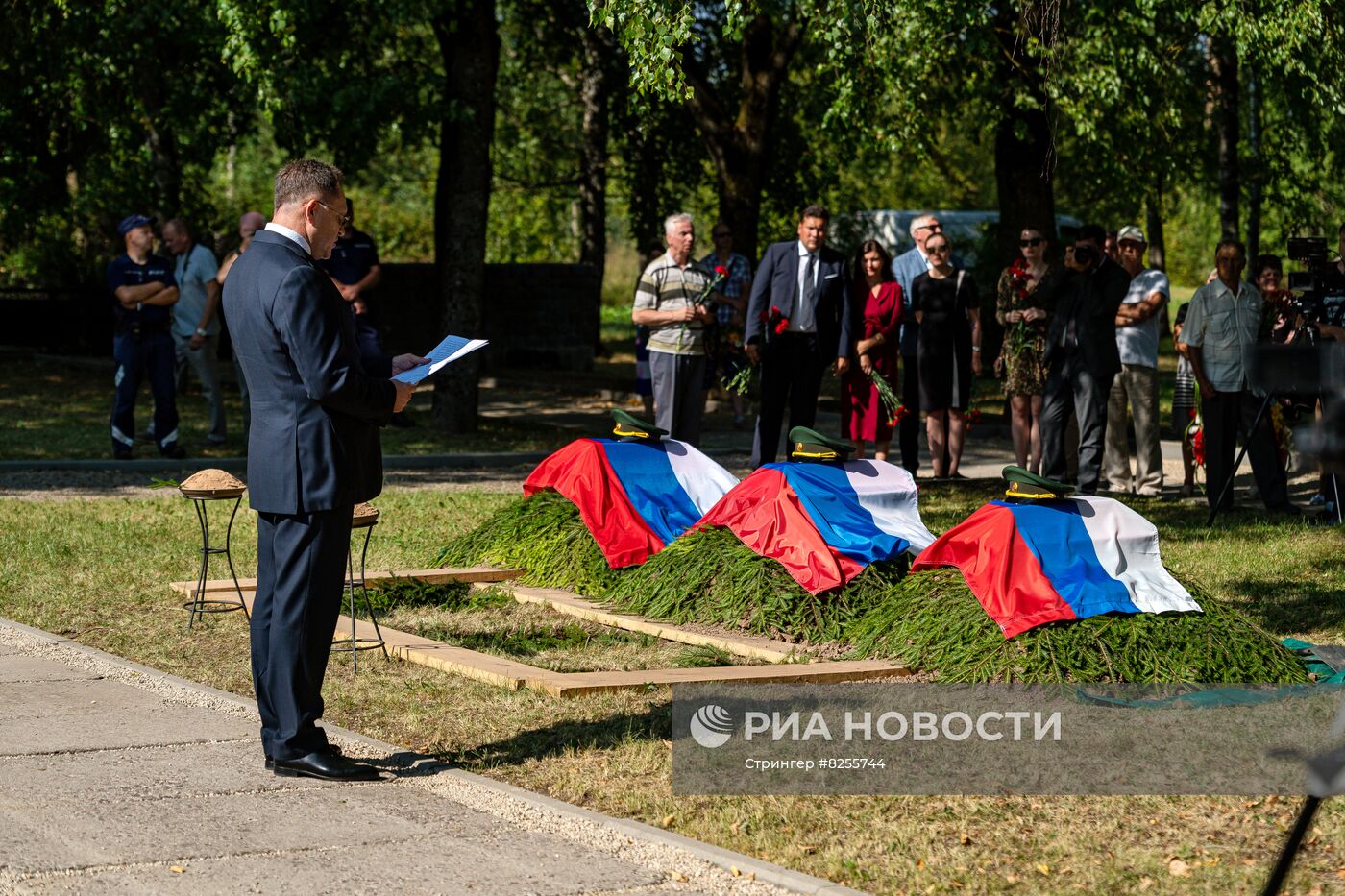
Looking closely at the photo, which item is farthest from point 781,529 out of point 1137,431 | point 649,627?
point 1137,431

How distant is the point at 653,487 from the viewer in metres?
9.56

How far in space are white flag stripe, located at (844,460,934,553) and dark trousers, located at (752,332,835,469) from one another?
3831 millimetres

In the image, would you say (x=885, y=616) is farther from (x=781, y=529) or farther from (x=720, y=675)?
(x=720, y=675)

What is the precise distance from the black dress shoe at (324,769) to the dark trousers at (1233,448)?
26.4 feet

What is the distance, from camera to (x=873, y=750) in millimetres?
6207

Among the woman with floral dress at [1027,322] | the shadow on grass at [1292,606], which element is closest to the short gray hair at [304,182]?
the shadow on grass at [1292,606]

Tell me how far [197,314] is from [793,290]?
6470mm

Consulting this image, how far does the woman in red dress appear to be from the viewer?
13422 mm

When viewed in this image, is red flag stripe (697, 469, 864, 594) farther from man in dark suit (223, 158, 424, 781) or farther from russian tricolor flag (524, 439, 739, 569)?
man in dark suit (223, 158, 424, 781)

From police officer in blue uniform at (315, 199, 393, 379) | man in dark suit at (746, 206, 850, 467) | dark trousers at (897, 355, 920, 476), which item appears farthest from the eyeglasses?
police officer in blue uniform at (315, 199, 393, 379)

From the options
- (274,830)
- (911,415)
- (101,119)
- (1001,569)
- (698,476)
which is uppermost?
(101,119)

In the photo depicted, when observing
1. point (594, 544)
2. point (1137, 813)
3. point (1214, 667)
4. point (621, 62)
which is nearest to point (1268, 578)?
point (1214, 667)

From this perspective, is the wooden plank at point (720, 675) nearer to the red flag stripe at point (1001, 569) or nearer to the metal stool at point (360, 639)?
the red flag stripe at point (1001, 569)

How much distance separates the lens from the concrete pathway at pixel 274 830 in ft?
15.8
